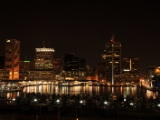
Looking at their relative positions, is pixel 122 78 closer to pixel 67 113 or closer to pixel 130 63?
pixel 130 63

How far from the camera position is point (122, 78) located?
94.4 metres

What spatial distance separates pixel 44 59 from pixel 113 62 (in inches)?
1179

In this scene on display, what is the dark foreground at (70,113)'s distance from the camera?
16.3m

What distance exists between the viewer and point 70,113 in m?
17.7

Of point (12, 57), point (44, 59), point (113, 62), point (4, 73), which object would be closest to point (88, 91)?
point (4, 73)

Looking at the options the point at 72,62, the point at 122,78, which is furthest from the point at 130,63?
the point at 72,62

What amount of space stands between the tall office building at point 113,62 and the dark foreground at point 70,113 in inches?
2828

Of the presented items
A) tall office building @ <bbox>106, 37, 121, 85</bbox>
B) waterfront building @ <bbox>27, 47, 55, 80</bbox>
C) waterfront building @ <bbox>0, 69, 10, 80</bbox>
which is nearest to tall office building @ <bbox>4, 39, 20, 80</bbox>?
waterfront building @ <bbox>0, 69, 10, 80</bbox>

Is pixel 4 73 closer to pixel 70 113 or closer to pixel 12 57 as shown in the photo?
pixel 12 57

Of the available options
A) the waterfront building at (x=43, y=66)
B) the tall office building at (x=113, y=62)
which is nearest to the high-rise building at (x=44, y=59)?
the waterfront building at (x=43, y=66)

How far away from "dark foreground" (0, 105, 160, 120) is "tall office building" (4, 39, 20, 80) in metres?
44.2

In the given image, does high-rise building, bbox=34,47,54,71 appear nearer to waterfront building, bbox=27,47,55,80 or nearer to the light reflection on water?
waterfront building, bbox=27,47,55,80

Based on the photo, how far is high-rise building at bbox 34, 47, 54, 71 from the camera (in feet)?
328

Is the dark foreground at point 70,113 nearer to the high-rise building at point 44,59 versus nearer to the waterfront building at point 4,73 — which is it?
the waterfront building at point 4,73
